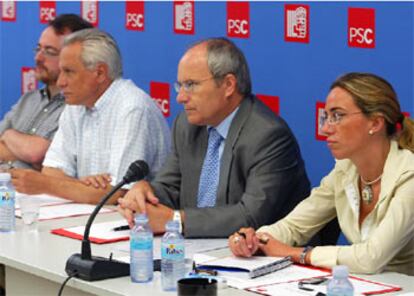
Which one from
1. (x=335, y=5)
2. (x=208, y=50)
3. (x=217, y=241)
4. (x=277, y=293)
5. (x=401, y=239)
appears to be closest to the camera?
(x=277, y=293)

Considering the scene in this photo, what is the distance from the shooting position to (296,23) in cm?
437

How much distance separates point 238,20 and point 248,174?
1.14 m

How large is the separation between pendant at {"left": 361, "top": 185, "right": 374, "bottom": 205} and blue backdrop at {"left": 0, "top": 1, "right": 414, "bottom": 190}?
2.40ft

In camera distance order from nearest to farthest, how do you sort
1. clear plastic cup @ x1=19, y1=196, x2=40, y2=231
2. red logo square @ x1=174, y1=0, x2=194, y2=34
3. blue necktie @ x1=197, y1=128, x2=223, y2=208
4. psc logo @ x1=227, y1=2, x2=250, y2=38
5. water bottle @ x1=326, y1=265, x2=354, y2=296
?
water bottle @ x1=326, y1=265, x2=354, y2=296
clear plastic cup @ x1=19, y1=196, x2=40, y2=231
blue necktie @ x1=197, y1=128, x2=223, y2=208
psc logo @ x1=227, y1=2, x2=250, y2=38
red logo square @ x1=174, y1=0, x2=194, y2=34

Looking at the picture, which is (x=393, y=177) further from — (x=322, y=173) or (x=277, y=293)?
(x=322, y=173)

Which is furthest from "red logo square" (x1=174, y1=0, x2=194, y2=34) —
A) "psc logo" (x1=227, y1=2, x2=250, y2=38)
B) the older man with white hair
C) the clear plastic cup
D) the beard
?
the clear plastic cup

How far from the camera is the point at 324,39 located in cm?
426

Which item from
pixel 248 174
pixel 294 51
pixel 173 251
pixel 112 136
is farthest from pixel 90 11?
pixel 173 251

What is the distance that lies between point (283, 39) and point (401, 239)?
5.10 ft

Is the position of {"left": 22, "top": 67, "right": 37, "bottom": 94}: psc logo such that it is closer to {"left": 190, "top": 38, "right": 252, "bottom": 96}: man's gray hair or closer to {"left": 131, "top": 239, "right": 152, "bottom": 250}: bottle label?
{"left": 190, "top": 38, "right": 252, "bottom": 96}: man's gray hair

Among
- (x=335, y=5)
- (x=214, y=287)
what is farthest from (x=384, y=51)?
(x=214, y=287)

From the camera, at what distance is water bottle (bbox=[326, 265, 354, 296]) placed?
8.54 feet

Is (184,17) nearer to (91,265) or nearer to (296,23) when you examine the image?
(296,23)

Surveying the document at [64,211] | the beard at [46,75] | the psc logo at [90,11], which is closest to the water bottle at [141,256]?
the document at [64,211]
